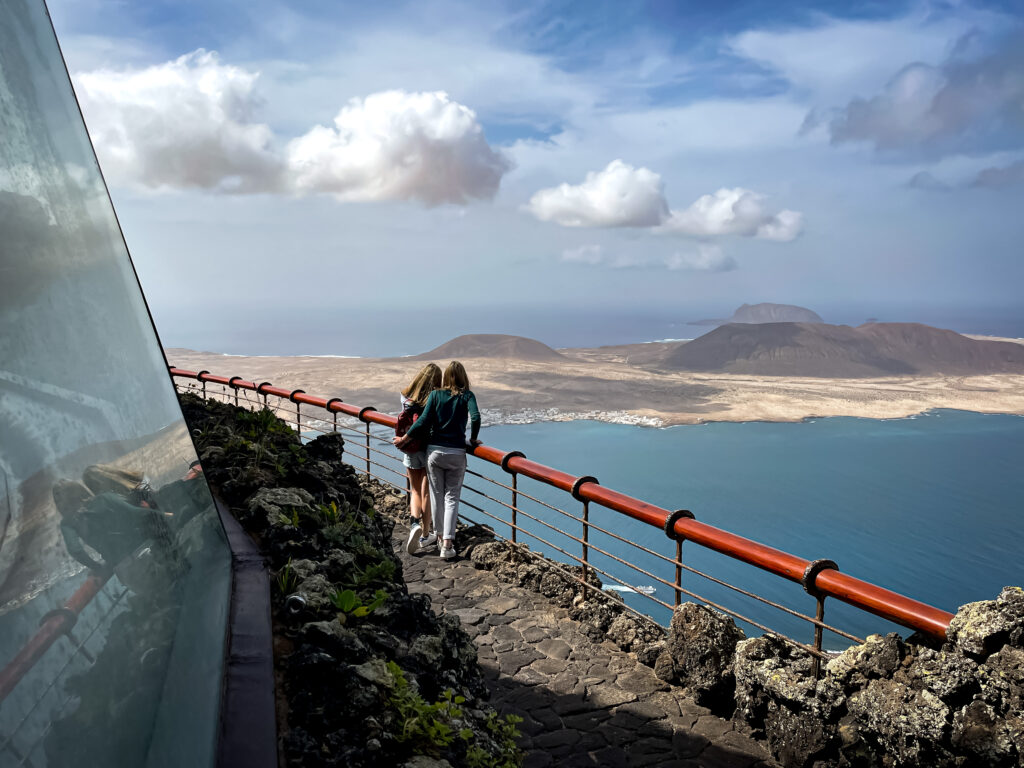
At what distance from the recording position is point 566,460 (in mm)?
91438

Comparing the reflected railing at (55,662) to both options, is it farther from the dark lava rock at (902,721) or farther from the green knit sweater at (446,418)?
the green knit sweater at (446,418)

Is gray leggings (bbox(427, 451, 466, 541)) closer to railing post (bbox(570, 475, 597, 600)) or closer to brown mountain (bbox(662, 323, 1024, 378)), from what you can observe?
railing post (bbox(570, 475, 597, 600))

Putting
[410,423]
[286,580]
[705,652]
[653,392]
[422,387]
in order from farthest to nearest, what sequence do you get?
[653,392]
[410,423]
[422,387]
[705,652]
[286,580]

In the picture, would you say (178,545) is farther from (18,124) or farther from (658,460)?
(658,460)

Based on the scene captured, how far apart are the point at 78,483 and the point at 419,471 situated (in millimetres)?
4194

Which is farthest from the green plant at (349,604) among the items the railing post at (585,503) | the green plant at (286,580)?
the railing post at (585,503)

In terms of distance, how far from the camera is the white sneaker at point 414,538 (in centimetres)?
528

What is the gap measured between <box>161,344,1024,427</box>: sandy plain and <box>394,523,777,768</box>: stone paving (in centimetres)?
9182

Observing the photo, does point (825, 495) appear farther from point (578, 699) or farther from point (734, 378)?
point (578, 699)

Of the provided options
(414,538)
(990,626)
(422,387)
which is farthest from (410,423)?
(990,626)

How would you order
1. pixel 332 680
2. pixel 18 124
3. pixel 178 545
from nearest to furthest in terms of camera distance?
pixel 18 124, pixel 178 545, pixel 332 680

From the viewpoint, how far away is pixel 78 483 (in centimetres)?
105

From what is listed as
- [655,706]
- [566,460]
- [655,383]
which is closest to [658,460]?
[566,460]

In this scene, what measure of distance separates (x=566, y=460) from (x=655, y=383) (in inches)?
1347
